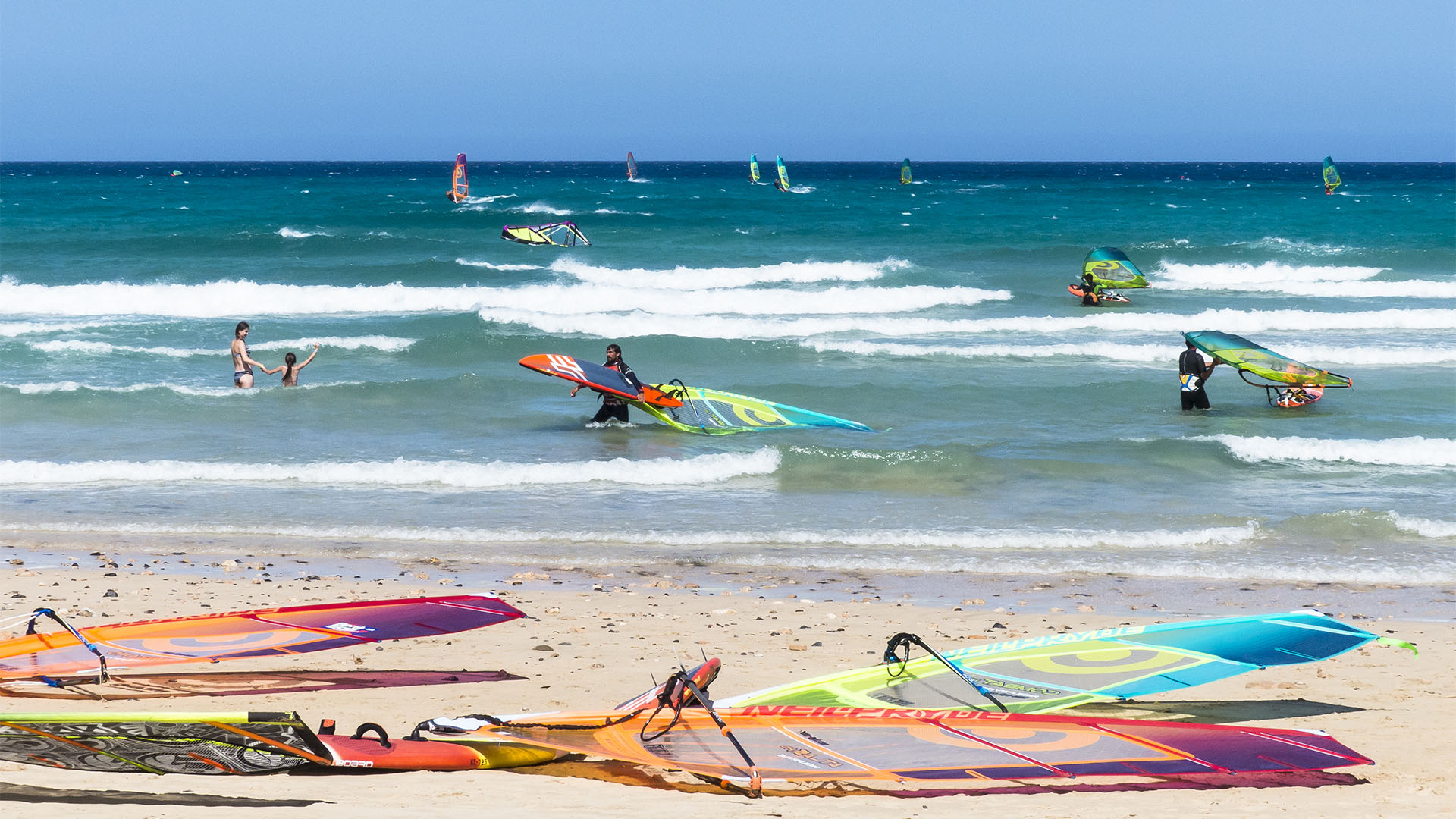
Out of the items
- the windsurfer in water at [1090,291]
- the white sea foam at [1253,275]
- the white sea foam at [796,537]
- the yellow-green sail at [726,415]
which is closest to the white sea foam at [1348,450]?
the white sea foam at [796,537]

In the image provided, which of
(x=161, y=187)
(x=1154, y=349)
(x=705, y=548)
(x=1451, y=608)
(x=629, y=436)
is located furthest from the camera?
(x=161, y=187)

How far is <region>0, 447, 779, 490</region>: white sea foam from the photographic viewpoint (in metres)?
10.8

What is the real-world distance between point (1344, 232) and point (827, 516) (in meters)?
32.8

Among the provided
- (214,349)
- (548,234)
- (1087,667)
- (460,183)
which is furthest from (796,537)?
(460,183)

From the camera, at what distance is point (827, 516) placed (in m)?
9.85

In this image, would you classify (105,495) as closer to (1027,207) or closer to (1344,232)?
(1344,232)

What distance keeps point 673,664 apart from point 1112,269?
21.8m

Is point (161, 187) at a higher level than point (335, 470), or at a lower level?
higher

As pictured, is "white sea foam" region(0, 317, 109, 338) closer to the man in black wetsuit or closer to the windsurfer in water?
the man in black wetsuit

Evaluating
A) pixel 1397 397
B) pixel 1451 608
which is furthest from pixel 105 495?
pixel 1397 397

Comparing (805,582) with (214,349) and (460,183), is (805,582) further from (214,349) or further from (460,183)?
(460,183)

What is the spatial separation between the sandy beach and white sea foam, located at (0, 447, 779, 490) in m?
2.09

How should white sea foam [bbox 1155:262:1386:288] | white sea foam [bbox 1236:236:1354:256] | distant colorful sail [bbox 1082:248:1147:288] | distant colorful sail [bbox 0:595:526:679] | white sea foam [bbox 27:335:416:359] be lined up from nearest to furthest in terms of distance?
distant colorful sail [bbox 0:595:526:679] < white sea foam [bbox 27:335:416:359] < distant colorful sail [bbox 1082:248:1147:288] < white sea foam [bbox 1155:262:1386:288] < white sea foam [bbox 1236:236:1354:256]

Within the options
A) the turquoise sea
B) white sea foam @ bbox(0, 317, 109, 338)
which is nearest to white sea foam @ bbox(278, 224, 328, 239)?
the turquoise sea
